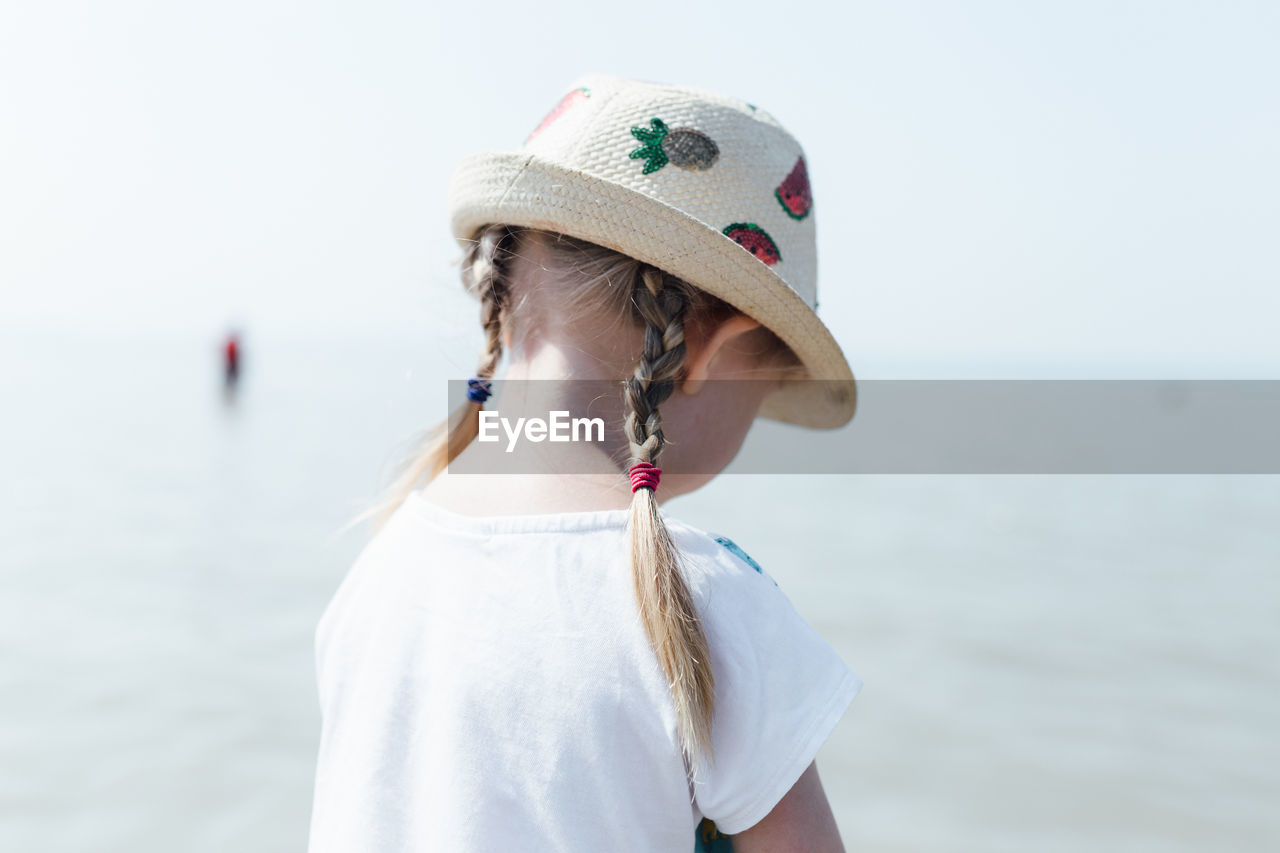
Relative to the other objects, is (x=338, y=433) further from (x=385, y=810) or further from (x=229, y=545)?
(x=385, y=810)

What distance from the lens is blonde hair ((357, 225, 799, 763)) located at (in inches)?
34.4

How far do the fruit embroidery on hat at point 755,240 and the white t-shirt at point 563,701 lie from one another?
14.1 inches

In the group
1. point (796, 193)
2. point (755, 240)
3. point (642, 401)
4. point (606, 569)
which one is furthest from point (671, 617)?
point (796, 193)

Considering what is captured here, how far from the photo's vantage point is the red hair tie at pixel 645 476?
956 mm

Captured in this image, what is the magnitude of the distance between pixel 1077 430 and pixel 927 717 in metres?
13.2

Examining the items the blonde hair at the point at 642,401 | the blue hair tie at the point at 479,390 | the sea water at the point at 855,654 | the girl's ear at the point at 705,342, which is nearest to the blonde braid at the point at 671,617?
the blonde hair at the point at 642,401

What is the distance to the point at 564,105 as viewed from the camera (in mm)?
1243

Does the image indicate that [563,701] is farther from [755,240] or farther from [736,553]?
[755,240]

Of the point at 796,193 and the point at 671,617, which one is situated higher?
the point at 796,193

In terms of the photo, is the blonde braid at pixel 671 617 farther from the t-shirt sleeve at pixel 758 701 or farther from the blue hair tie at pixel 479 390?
the blue hair tie at pixel 479 390

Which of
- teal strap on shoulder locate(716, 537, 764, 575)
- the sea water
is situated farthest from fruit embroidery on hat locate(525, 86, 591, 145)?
teal strap on shoulder locate(716, 537, 764, 575)

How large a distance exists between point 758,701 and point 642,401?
0.32 metres

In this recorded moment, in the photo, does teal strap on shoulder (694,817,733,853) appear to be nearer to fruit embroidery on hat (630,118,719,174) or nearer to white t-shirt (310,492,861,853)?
white t-shirt (310,492,861,853)

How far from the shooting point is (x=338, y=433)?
1158cm
